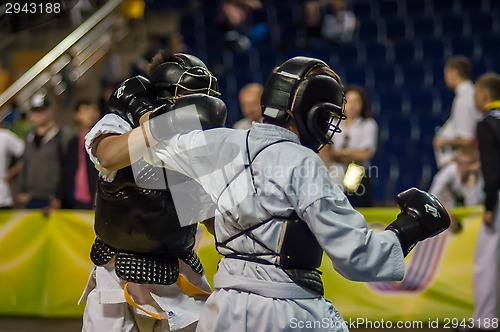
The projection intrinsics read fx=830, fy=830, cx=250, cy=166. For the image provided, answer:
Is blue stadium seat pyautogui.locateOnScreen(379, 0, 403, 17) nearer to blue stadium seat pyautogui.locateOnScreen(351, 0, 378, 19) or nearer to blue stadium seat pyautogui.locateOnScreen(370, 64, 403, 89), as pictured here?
blue stadium seat pyautogui.locateOnScreen(351, 0, 378, 19)

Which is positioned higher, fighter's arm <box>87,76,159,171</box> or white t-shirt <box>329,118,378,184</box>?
fighter's arm <box>87,76,159,171</box>

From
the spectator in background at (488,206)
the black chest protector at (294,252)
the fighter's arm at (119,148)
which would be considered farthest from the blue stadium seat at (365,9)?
the black chest protector at (294,252)

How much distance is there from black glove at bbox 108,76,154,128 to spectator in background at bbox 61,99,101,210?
4.21 meters

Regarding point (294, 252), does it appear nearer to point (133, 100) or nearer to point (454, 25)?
point (133, 100)

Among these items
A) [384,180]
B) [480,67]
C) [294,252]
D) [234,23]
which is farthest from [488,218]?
[234,23]

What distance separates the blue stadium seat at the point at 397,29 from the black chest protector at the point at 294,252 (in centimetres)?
873

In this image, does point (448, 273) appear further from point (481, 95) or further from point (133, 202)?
point (133, 202)

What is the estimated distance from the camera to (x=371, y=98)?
33.5ft

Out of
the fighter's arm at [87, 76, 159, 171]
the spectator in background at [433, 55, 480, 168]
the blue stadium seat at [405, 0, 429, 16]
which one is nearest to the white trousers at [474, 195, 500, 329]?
the spectator in background at [433, 55, 480, 168]

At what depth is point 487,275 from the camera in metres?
6.08

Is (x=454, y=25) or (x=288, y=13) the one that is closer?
(x=454, y=25)

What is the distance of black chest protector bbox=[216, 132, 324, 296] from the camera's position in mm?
2615

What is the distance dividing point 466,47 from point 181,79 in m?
7.88

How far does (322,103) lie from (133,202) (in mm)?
965
